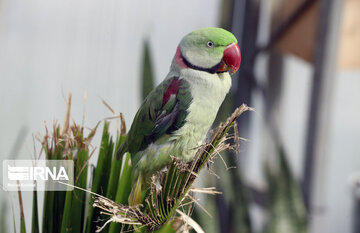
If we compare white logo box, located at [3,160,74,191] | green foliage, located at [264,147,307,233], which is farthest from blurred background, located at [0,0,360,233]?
white logo box, located at [3,160,74,191]

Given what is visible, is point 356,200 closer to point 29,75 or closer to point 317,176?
point 317,176

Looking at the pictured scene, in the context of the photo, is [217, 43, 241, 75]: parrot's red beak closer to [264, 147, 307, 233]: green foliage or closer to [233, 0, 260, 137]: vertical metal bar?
[233, 0, 260, 137]: vertical metal bar

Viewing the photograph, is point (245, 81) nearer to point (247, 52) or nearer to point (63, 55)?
point (247, 52)

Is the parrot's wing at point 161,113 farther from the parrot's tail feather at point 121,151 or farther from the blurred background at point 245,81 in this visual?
the blurred background at point 245,81

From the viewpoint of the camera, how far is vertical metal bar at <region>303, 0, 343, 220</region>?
2.83 feet

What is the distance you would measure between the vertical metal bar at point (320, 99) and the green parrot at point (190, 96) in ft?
1.91

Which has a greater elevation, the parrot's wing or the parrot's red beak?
the parrot's red beak

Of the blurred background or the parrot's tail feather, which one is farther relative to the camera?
the blurred background

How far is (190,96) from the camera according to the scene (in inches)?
11.4

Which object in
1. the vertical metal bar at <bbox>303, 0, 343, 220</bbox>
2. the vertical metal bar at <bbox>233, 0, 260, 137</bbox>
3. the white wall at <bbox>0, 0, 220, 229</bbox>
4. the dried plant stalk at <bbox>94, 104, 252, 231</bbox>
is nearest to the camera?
the dried plant stalk at <bbox>94, 104, 252, 231</bbox>


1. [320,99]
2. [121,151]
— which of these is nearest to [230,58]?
[121,151]

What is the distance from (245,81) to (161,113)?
1.33 feet

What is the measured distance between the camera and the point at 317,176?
0.94 meters

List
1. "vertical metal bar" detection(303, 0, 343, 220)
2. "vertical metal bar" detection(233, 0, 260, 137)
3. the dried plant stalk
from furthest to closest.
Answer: "vertical metal bar" detection(303, 0, 343, 220), "vertical metal bar" detection(233, 0, 260, 137), the dried plant stalk
